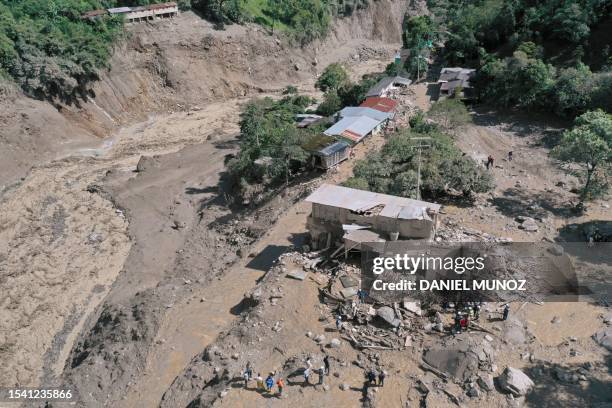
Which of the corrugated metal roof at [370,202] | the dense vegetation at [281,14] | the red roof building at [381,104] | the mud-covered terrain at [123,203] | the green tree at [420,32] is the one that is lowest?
the mud-covered terrain at [123,203]

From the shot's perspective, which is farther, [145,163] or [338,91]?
[338,91]

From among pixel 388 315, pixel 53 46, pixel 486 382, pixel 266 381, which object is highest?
pixel 53 46

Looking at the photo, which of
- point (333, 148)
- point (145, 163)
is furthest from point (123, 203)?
point (333, 148)

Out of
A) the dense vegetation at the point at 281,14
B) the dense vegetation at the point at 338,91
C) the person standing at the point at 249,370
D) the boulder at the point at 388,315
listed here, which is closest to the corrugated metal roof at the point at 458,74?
the dense vegetation at the point at 338,91

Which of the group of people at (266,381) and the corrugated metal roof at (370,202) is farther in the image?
the corrugated metal roof at (370,202)

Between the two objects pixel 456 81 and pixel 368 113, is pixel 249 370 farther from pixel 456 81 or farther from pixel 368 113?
pixel 456 81

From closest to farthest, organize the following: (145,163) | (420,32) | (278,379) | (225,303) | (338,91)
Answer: (278,379), (225,303), (145,163), (338,91), (420,32)

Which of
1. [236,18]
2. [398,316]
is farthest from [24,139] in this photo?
[398,316]

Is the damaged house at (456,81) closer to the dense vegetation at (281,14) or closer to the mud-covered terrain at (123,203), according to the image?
the mud-covered terrain at (123,203)
